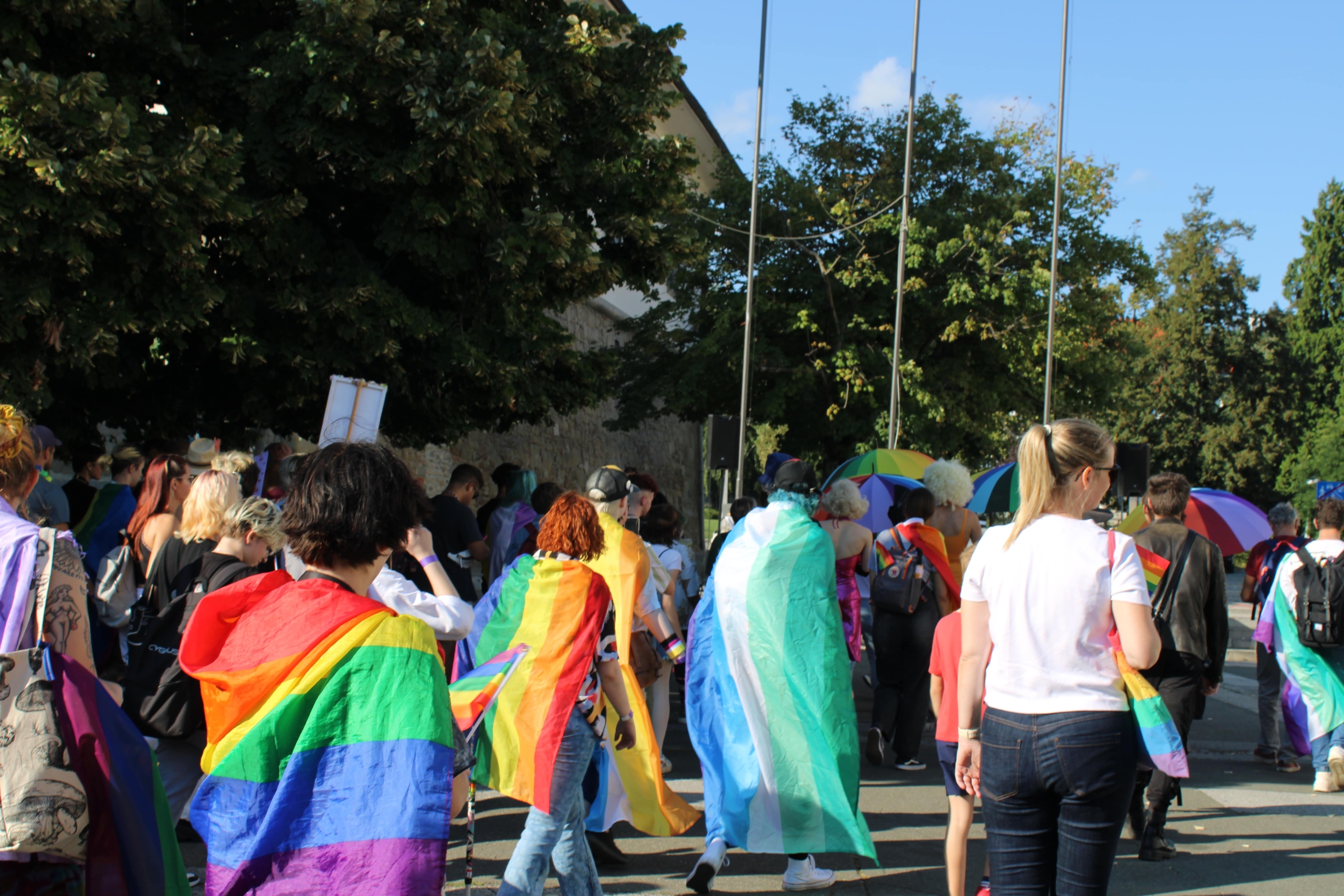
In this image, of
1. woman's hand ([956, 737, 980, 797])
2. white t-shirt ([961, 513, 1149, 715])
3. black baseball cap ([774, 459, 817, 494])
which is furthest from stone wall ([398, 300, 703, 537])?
white t-shirt ([961, 513, 1149, 715])

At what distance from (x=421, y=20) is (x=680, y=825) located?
723cm

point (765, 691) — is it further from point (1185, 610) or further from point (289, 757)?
point (289, 757)

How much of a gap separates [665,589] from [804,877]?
6.02ft

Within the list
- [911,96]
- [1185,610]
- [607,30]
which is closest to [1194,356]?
[911,96]

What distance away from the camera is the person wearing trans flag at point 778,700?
469cm

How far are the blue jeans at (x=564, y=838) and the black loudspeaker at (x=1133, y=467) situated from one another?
390 inches

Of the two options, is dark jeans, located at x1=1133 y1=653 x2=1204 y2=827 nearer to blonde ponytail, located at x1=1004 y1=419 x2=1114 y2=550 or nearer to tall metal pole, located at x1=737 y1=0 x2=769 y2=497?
blonde ponytail, located at x1=1004 y1=419 x2=1114 y2=550

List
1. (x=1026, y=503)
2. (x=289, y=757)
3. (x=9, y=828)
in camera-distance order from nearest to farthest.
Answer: (x=289, y=757)
(x=9, y=828)
(x=1026, y=503)

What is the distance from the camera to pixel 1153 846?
5363 millimetres

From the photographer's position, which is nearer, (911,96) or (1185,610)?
(1185,610)

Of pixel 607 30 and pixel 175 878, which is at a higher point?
pixel 607 30

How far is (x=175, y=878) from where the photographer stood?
243cm

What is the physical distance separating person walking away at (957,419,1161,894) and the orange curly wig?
1570 millimetres

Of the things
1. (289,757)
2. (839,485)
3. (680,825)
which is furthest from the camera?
(839,485)
